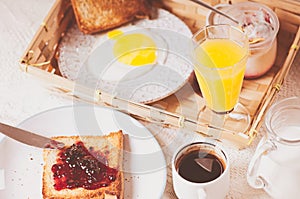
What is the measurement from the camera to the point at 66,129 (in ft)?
4.97

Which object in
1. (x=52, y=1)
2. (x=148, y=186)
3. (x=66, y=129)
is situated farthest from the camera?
(x=52, y=1)

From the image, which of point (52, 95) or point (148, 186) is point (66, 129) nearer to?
point (52, 95)

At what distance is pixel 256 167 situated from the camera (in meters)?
1.33

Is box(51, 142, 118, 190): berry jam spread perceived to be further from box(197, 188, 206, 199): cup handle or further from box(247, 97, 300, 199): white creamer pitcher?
box(247, 97, 300, 199): white creamer pitcher

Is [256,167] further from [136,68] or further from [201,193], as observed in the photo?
[136,68]


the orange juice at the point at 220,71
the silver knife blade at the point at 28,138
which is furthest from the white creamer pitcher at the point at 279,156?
the silver knife blade at the point at 28,138

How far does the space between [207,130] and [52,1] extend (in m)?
0.74

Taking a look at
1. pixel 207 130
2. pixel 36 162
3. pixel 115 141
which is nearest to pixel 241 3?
pixel 207 130

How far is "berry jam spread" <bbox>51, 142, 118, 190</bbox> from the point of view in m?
1.38

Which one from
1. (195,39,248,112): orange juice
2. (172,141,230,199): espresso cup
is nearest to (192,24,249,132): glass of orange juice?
(195,39,248,112): orange juice

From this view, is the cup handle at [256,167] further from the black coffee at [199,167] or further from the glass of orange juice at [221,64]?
the glass of orange juice at [221,64]

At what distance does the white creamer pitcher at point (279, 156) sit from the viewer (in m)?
1.29

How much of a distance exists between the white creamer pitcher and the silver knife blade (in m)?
0.48

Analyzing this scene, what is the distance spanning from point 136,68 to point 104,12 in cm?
21
